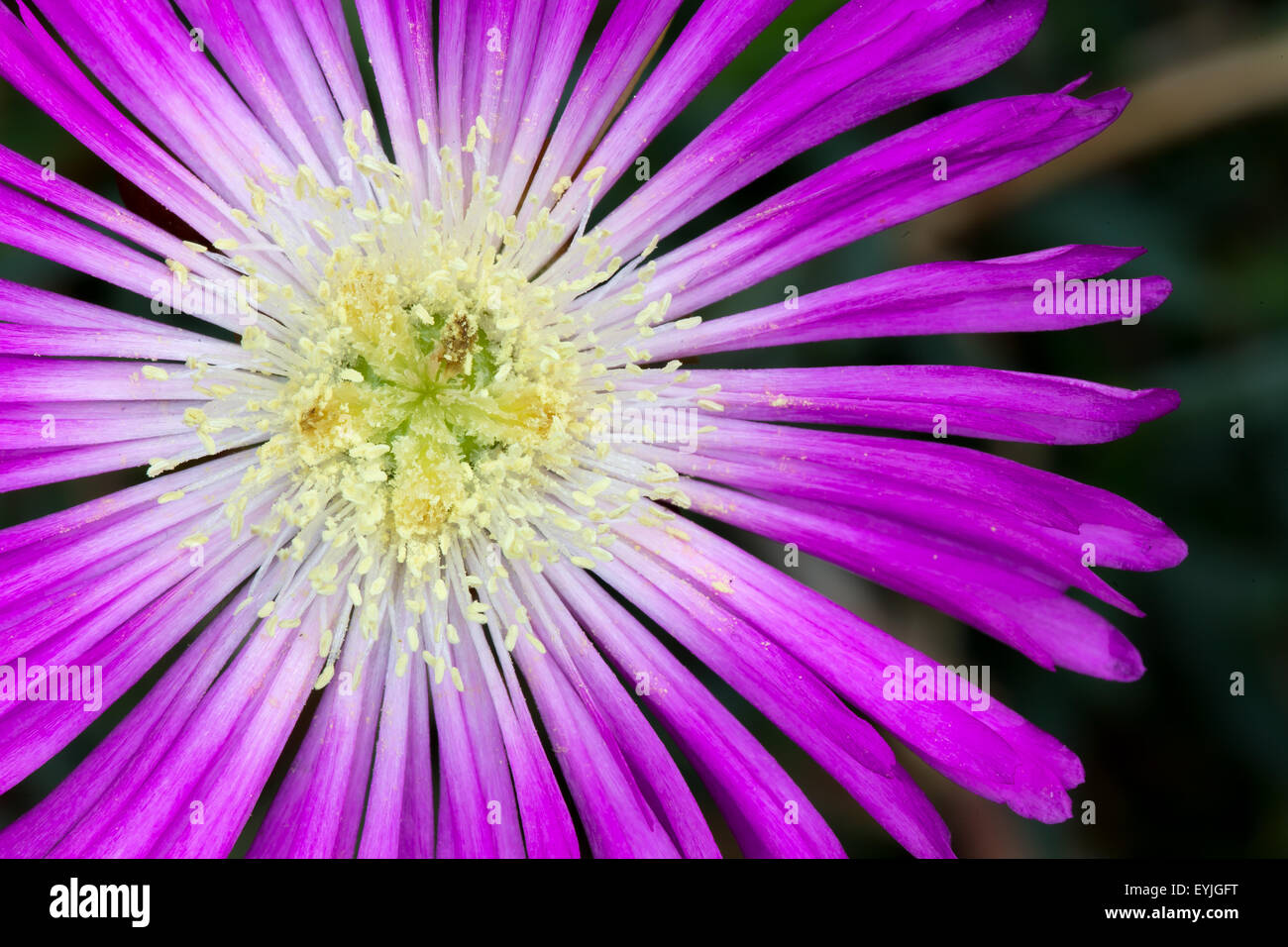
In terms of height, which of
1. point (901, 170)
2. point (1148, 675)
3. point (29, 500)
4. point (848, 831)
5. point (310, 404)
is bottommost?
point (848, 831)

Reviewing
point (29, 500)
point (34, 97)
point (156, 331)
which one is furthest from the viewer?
point (29, 500)

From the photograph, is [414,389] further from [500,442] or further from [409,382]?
[500,442]

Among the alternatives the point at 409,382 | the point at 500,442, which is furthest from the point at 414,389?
the point at 500,442

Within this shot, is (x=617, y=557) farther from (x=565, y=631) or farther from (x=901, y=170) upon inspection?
(x=901, y=170)

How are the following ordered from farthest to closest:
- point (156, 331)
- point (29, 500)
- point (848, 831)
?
1. point (848, 831)
2. point (29, 500)
3. point (156, 331)

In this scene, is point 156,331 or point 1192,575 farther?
point 1192,575

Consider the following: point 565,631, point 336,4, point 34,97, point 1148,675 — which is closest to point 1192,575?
point 1148,675

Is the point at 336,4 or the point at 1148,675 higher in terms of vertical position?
the point at 336,4
